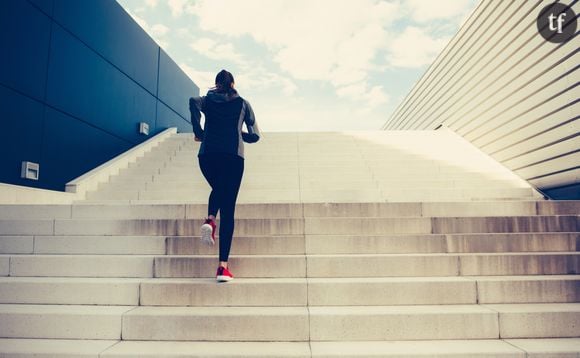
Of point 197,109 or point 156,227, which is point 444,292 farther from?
point 156,227

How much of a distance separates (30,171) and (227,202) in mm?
4021

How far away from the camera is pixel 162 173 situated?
21.6 ft

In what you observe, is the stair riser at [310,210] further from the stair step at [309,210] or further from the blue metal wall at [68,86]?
the blue metal wall at [68,86]

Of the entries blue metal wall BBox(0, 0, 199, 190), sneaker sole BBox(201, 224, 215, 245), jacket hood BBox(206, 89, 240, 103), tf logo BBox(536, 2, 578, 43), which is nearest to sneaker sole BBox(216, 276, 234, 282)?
Result: sneaker sole BBox(201, 224, 215, 245)

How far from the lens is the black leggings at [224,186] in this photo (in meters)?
2.88

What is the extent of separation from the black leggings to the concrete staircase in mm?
375

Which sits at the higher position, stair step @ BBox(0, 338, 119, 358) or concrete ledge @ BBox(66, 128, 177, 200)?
concrete ledge @ BBox(66, 128, 177, 200)

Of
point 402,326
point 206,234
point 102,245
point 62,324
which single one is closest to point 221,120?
point 206,234

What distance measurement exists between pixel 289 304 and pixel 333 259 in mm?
574

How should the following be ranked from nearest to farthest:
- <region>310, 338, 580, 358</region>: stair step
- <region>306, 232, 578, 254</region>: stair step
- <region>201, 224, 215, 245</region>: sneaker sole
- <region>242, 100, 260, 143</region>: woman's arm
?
<region>310, 338, 580, 358</region>: stair step < <region>201, 224, 215, 245</region>: sneaker sole < <region>242, 100, 260, 143</region>: woman's arm < <region>306, 232, 578, 254</region>: stair step

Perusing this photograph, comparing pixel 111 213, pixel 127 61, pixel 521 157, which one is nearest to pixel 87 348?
pixel 111 213

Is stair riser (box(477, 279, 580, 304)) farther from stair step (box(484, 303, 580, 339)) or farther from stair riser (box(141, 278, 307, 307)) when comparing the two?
stair riser (box(141, 278, 307, 307))

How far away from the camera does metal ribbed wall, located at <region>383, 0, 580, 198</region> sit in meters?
4.85

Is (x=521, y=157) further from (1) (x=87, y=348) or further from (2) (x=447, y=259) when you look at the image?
(1) (x=87, y=348)
